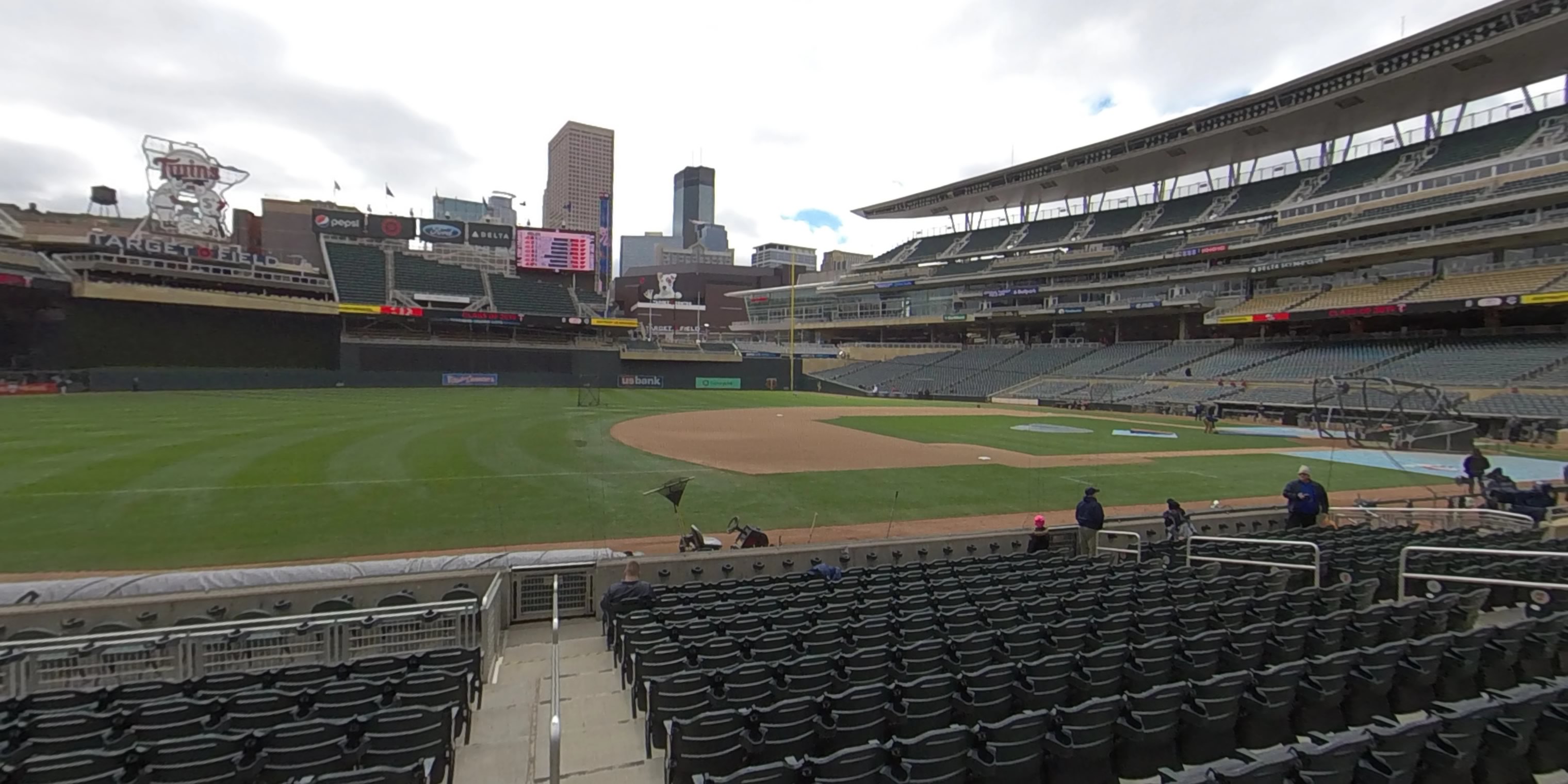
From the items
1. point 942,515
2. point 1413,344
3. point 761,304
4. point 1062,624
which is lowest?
point 942,515

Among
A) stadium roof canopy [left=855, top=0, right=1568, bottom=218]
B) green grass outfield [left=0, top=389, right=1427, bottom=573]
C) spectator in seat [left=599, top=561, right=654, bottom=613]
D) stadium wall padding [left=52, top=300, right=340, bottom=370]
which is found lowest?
green grass outfield [left=0, top=389, right=1427, bottom=573]

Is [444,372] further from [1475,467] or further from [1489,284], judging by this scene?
[1489,284]

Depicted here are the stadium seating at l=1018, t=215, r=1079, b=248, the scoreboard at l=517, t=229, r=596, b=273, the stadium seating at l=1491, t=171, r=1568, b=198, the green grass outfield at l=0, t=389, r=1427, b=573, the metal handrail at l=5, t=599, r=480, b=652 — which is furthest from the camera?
the stadium seating at l=1018, t=215, r=1079, b=248

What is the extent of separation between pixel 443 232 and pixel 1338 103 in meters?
75.2

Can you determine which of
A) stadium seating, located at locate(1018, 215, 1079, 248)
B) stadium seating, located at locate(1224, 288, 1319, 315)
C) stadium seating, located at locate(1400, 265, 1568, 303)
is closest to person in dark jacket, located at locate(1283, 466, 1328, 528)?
stadium seating, located at locate(1400, 265, 1568, 303)

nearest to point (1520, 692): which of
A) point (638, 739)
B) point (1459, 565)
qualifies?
point (1459, 565)

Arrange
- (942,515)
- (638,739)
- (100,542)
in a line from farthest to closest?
(942,515) → (100,542) → (638,739)

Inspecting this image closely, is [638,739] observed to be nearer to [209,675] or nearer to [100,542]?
[209,675]

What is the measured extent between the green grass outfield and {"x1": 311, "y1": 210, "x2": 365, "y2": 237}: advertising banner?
116ft

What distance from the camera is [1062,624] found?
6695mm

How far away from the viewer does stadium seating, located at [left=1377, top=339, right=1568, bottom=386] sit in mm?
36344

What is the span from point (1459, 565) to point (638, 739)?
1070 cm

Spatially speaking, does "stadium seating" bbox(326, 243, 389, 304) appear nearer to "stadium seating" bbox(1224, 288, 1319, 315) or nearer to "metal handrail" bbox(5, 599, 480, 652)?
"metal handrail" bbox(5, 599, 480, 652)

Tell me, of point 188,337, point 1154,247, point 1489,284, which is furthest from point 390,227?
point 1489,284
